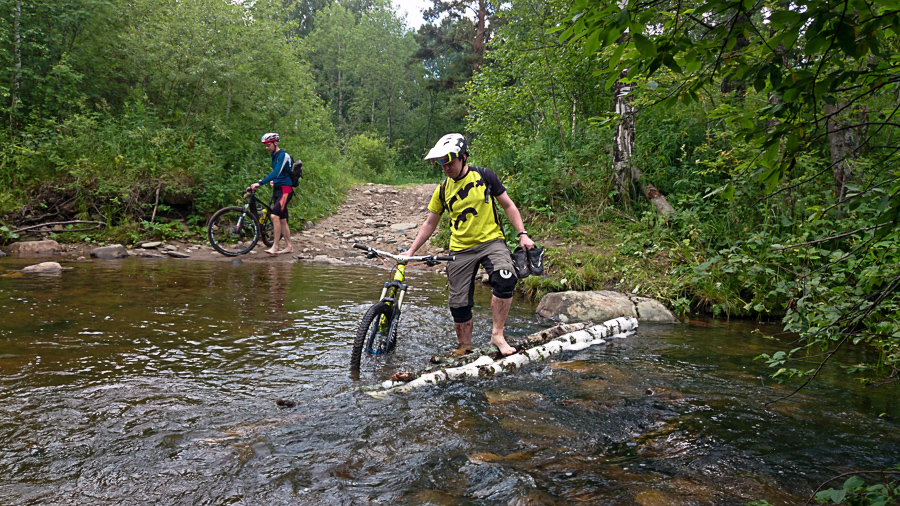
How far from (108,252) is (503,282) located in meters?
9.96

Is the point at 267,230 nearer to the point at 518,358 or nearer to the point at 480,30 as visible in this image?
the point at 518,358

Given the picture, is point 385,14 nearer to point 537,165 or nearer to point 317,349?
point 537,165

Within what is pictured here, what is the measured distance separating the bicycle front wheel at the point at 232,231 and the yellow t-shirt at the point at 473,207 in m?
8.03

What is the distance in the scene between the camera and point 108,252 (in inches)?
446

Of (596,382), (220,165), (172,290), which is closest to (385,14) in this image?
(220,165)

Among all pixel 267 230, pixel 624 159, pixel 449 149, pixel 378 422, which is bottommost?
pixel 378 422

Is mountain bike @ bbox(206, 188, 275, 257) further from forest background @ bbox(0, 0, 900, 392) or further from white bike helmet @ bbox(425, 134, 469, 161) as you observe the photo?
white bike helmet @ bbox(425, 134, 469, 161)

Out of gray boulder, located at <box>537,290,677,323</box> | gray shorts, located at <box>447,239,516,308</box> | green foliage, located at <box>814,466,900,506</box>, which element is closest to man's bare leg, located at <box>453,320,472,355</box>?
gray shorts, located at <box>447,239,516,308</box>

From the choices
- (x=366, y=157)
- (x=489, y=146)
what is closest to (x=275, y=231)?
(x=489, y=146)

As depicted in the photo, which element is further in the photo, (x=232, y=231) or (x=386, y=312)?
(x=232, y=231)

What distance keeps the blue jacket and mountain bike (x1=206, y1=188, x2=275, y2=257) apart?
50cm

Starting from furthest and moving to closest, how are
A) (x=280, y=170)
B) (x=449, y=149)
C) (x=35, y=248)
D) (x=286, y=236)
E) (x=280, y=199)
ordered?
(x=286, y=236), (x=280, y=199), (x=280, y=170), (x=35, y=248), (x=449, y=149)

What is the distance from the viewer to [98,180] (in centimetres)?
1305

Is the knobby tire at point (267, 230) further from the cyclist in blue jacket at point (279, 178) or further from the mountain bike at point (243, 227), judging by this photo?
the cyclist in blue jacket at point (279, 178)
